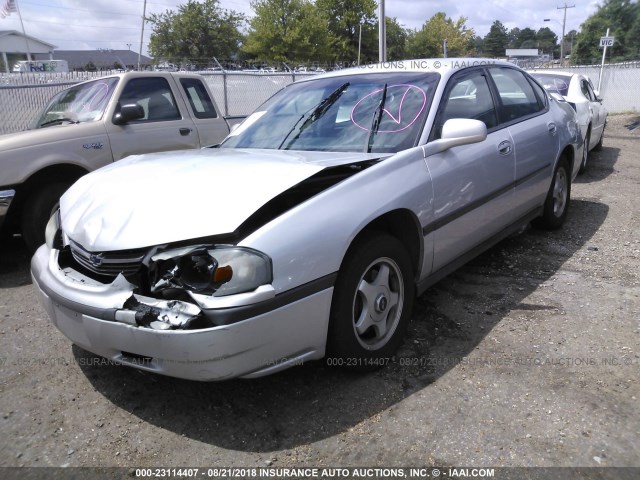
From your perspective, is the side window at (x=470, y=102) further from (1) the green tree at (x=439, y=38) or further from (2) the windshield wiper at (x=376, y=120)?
(1) the green tree at (x=439, y=38)

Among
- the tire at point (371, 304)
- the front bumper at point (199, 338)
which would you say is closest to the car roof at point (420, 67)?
the tire at point (371, 304)

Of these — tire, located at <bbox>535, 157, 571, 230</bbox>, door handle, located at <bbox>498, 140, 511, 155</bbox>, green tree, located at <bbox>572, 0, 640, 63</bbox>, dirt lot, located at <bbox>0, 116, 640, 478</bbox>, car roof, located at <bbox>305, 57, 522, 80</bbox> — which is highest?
green tree, located at <bbox>572, 0, 640, 63</bbox>

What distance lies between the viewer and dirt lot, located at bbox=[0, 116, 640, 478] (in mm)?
2299

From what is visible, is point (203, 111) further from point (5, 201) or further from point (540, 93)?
point (540, 93)

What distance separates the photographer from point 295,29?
49656 mm

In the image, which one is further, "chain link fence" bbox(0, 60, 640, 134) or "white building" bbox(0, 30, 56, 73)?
"white building" bbox(0, 30, 56, 73)

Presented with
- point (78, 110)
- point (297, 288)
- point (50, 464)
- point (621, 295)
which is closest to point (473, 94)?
point (621, 295)

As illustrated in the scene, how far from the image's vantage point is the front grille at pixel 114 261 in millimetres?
2385

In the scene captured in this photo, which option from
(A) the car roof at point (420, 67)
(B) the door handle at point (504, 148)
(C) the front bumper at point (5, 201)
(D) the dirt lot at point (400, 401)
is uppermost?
(A) the car roof at point (420, 67)

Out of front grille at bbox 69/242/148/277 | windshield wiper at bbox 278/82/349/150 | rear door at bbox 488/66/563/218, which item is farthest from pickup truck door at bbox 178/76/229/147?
front grille at bbox 69/242/148/277

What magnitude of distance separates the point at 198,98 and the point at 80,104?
4.39ft

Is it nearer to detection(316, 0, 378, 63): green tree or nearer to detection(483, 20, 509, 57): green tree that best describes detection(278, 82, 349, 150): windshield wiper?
detection(316, 0, 378, 63): green tree

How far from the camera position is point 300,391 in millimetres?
2748

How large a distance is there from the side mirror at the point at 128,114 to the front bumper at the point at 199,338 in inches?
127
